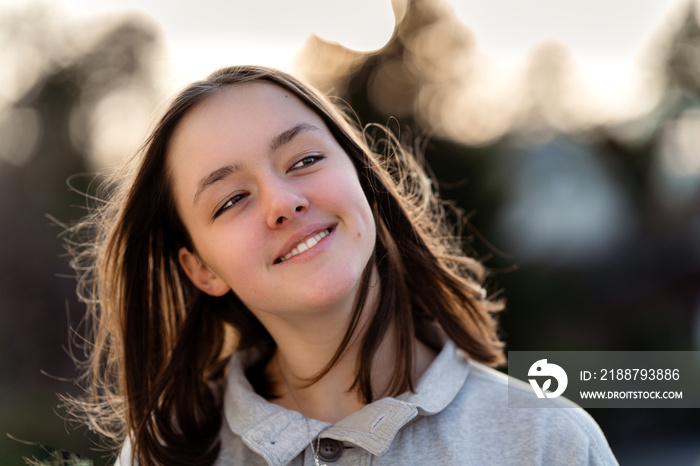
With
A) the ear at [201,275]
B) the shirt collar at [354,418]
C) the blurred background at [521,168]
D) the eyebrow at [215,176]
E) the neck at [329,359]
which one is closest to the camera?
the shirt collar at [354,418]

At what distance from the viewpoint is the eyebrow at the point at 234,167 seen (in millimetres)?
1993

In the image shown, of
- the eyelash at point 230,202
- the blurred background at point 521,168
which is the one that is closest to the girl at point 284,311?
the eyelash at point 230,202

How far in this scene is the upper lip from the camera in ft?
6.28

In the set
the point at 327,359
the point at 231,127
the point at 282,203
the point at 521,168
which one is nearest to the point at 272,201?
the point at 282,203

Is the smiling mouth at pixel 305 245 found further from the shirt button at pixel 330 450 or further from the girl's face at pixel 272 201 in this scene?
the shirt button at pixel 330 450

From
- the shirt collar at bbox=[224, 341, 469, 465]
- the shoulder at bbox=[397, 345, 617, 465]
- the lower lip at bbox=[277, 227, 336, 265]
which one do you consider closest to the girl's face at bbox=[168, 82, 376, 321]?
the lower lip at bbox=[277, 227, 336, 265]

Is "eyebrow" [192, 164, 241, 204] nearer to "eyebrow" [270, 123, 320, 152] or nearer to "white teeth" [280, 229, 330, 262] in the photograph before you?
"eyebrow" [270, 123, 320, 152]

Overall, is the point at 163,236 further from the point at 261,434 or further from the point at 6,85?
the point at 6,85

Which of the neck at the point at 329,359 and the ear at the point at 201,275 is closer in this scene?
the neck at the point at 329,359

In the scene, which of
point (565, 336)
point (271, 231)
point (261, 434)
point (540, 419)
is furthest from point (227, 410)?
point (565, 336)

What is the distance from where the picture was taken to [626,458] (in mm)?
5582

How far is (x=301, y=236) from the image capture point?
6.28 ft

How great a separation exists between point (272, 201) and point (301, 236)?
13 centimetres

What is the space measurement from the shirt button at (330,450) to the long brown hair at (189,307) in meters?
0.20
